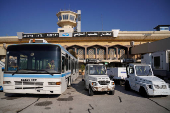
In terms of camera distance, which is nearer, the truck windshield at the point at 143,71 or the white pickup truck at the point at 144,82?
the white pickup truck at the point at 144,82

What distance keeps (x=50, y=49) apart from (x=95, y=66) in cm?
427

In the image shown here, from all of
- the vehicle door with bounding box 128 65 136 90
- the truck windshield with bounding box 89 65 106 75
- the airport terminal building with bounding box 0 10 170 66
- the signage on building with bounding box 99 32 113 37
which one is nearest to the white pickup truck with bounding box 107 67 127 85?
the vehicle door with bounding box 128 65 136 90

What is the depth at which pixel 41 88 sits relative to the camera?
7703 millimetres

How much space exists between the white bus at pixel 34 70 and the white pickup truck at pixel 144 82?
16.9 ft

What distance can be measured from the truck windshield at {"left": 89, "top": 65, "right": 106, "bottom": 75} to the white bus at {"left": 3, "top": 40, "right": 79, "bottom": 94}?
3.52 metres

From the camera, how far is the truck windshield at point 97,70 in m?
10.8

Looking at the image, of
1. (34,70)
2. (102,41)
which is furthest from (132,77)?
(102,41)

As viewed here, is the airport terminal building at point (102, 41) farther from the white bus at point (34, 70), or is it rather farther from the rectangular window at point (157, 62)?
the white bus at point (34, 70)

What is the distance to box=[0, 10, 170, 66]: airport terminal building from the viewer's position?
1615 inches

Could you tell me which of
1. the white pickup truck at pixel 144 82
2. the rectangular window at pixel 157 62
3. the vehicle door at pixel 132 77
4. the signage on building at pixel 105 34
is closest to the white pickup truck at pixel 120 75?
the rectangular window at pixel 157 62

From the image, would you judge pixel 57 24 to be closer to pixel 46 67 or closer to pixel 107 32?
pixel 107 32

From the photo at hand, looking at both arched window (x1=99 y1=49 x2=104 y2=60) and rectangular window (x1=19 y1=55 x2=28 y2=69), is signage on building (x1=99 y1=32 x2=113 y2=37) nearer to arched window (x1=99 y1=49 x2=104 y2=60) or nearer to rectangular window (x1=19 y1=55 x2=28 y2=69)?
arched window (x1=99 y1=49 x2=104 y2=60)

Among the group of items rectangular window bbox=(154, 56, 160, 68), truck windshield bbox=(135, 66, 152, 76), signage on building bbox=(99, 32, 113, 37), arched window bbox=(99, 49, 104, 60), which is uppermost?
signage on building bbox=(99, 32, 113, 37)

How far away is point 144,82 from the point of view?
354 inches
